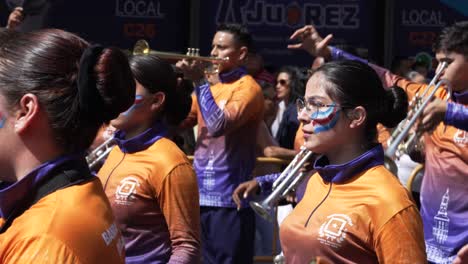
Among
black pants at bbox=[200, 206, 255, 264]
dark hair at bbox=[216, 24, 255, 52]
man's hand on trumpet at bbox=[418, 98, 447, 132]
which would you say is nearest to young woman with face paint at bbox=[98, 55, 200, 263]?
man's hand on trumpet at bbox=[418, 98, 447, 132]

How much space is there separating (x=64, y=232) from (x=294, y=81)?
27.4 feet

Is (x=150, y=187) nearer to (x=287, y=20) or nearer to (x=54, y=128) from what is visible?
(x=54, y=128)

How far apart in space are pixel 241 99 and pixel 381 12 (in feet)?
16.4

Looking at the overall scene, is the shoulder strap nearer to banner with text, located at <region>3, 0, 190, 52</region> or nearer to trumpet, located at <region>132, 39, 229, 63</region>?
trumpet, located at <region>132, 39, 229, 63</region>

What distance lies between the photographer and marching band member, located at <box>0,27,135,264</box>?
8.14 feet

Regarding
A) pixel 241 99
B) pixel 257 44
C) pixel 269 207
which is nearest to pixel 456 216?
pixel 269 207

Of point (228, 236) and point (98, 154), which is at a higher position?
point (98, 154)

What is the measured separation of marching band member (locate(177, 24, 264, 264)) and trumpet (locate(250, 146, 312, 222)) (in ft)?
4.96

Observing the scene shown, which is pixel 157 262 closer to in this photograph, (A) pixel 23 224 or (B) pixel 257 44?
(A) pixel 23 224

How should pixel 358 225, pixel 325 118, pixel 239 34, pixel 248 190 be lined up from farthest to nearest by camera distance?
pixel 239 34 < pixel 248 190 < pixel 325 118 < pixel 358 225

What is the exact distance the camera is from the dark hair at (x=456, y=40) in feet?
20.3

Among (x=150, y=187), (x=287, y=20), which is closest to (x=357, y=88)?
(x=150, y=187)

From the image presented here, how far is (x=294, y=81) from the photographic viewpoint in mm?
10656

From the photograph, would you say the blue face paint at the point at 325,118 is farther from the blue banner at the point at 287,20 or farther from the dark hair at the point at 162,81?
the blue banner at the point at 287,20
